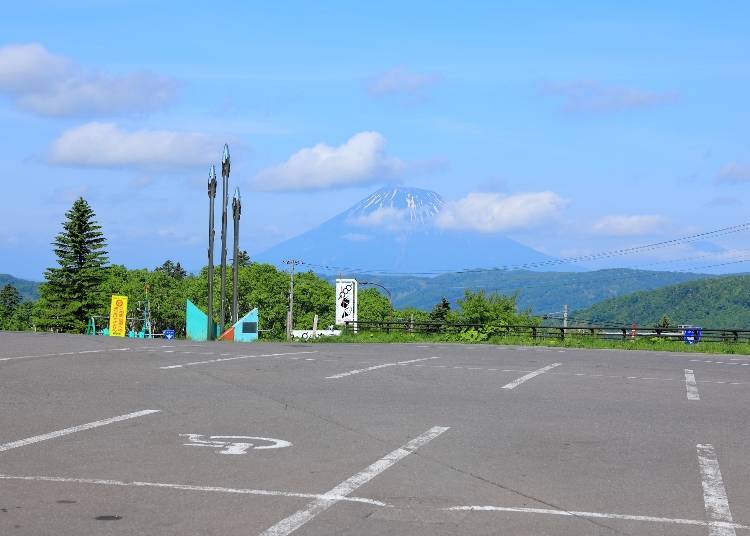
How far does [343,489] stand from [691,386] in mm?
12899

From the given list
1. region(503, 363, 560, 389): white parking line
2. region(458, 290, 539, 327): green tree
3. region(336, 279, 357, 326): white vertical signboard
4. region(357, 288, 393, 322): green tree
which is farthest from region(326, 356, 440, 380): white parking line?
region(357, 288, 393, 322): green tree

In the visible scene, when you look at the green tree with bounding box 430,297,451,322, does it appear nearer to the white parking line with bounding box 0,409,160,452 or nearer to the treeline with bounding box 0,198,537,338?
the treeline with bounding box 0,198,537,338

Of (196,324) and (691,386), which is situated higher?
(196,324)

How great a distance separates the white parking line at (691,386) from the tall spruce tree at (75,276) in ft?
281

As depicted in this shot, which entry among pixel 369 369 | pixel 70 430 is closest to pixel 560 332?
pixel 369 369

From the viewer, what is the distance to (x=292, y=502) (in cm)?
713

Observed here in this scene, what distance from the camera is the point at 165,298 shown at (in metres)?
149

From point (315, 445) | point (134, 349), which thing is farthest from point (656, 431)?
point (134, 349)

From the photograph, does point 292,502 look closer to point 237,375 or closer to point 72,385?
point 72,385

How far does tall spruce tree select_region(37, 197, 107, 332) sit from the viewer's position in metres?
100

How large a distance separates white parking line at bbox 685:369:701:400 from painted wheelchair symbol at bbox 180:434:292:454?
28.9ft

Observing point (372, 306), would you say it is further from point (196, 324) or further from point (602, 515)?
point (602, 515)

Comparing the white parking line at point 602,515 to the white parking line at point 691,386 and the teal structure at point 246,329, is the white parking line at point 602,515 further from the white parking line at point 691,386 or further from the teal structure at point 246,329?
the teal structure at point 246,329

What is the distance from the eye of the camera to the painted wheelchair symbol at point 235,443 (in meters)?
9.65
